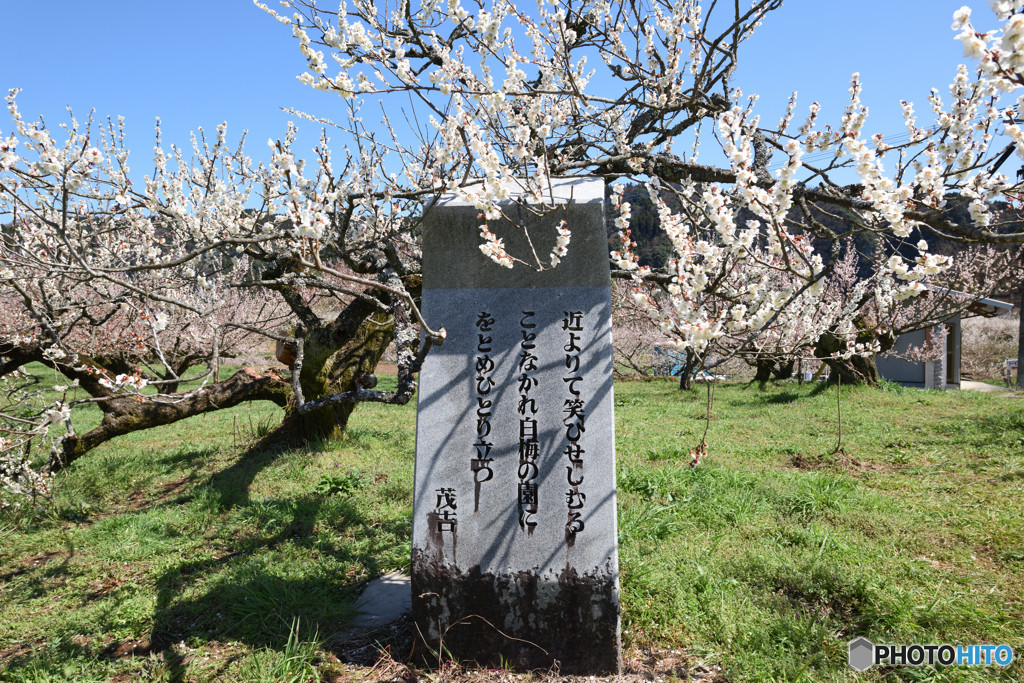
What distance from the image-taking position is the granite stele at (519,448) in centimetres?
299

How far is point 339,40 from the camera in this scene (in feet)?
10.9

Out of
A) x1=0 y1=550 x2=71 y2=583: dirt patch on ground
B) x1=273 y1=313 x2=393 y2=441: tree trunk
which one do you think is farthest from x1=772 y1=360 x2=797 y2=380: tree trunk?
x1=0 y1=550 x2=71 y2=583: dirt patch on ground

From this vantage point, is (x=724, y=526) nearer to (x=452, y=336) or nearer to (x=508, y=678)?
(x=508, y=678)

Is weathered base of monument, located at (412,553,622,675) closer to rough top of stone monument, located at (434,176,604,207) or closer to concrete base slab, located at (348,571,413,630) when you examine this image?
concrete base slab, located at (348,571,413,630)

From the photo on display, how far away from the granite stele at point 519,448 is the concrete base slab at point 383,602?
52cm

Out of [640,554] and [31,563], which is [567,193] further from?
[31,563]

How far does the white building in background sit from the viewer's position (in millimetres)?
14812

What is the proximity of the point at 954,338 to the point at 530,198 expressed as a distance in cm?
1743

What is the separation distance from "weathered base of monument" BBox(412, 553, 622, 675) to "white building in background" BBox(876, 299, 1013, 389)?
14830mm

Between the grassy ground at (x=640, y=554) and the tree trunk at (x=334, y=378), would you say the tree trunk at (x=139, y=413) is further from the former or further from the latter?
the tree trunk at (x=334, y=378)

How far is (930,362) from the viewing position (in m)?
15.0

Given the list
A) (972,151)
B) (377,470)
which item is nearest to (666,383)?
(377,470)

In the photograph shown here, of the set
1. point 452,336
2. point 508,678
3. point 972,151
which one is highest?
point 972,151

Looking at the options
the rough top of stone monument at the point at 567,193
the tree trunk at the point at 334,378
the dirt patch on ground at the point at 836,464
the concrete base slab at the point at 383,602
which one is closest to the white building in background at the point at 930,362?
the dirt patch on ground at the point at 836,464
